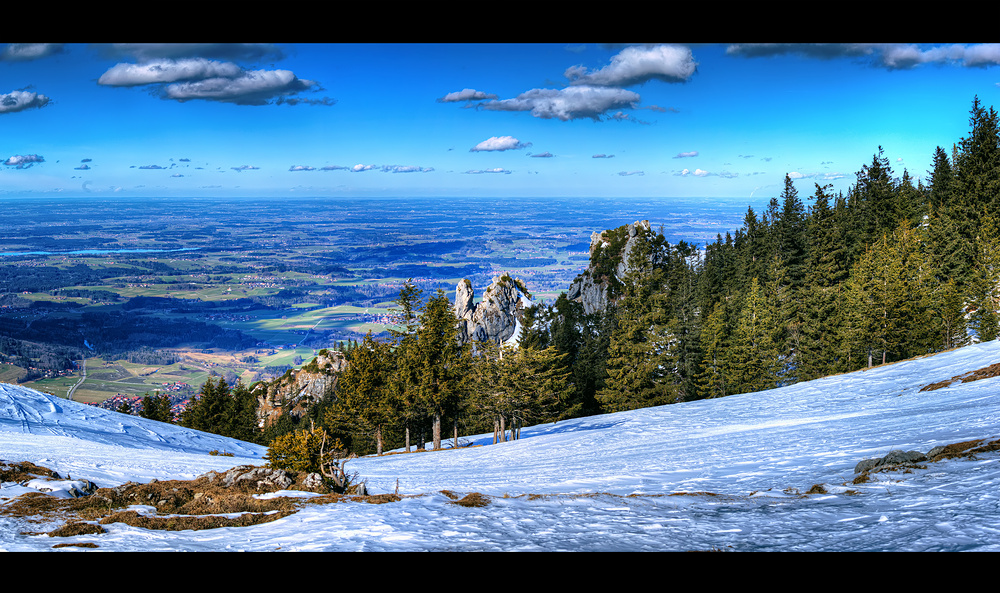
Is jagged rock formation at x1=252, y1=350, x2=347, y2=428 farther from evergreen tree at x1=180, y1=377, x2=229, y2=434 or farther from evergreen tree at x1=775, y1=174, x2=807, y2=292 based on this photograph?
evergreen tree at x1=775, y1=174, x2=807, y2=292

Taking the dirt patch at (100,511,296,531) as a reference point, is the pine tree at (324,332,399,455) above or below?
below

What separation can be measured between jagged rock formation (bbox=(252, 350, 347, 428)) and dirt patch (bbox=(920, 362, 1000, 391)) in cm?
6602

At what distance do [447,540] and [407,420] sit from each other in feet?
93.7

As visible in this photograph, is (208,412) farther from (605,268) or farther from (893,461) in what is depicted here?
(605,268)

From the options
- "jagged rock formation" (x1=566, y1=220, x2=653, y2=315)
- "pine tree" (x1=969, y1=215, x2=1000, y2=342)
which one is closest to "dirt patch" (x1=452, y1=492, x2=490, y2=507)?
"pine tree" (x1=969, y1=215, x2=1000, y2=342)

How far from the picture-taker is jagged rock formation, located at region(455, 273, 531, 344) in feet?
336

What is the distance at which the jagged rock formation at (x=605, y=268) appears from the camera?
96.3m

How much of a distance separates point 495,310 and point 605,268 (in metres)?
23.4

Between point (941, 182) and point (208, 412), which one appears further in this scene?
point (941, 182)

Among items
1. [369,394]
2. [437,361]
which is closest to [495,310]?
[369,394]

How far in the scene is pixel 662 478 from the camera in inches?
523

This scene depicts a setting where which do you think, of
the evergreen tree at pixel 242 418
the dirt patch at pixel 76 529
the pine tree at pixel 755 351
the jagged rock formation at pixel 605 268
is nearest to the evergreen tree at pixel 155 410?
the evergreen tree at pixel 242 418
